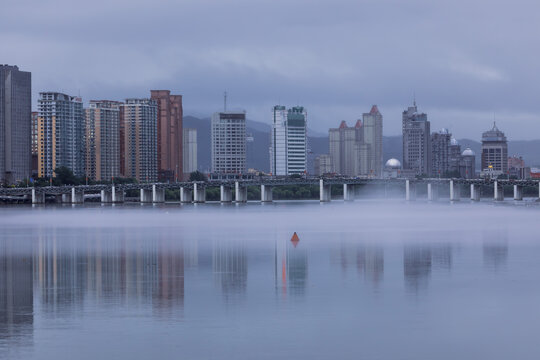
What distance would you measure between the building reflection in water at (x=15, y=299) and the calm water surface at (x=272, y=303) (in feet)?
0.15

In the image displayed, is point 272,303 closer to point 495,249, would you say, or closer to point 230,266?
point 230,266

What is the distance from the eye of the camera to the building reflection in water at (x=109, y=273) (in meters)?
34.7

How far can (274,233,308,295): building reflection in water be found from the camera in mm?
39138

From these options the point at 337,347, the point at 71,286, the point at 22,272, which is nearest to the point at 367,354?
the point at 337,347

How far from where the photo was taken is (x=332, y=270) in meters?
47.1

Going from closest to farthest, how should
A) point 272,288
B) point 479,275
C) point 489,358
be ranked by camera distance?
1. point 489,358
2. point 272,288
3. point 479,275

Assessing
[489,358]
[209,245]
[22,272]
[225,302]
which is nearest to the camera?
[489,358]

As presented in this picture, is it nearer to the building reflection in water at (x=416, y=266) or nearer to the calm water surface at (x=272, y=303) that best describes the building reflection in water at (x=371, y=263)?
the calm water surface at (x=272, y=303)

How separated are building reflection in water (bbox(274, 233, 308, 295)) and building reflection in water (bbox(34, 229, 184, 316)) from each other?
4.61m

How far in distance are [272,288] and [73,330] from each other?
41.2 ft

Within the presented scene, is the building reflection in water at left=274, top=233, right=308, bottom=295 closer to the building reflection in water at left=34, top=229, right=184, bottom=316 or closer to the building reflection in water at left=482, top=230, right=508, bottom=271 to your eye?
the building reflection in water at left=34, top=229, right=184, bottom=316

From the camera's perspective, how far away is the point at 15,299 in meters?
35.6

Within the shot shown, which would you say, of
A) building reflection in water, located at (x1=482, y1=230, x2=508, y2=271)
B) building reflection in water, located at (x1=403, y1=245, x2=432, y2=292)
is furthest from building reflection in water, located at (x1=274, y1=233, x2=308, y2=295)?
building reflection in water, located at (x1=482, y1=230, x2=508, y2=271)

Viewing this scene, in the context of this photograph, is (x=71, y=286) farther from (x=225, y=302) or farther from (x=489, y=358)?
(x=489, y=358)
